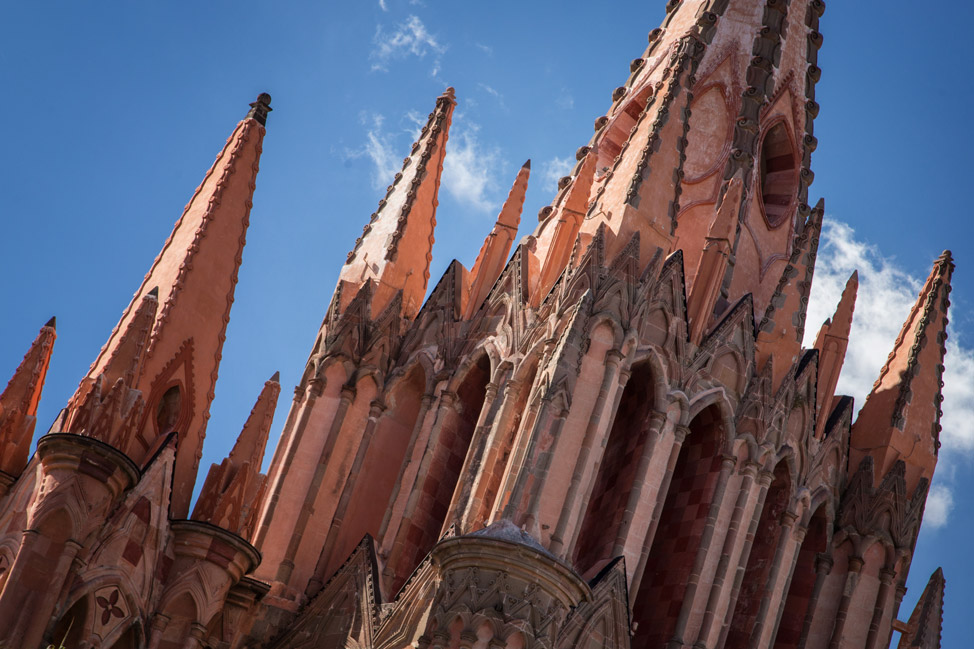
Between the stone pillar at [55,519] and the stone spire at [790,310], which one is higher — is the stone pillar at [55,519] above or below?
below

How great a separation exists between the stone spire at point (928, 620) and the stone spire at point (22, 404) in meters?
18.0

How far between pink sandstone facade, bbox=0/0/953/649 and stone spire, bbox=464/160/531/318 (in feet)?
0.22

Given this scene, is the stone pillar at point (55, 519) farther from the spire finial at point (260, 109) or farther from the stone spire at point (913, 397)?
the stone spire at point (913, 397)

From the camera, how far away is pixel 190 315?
37.3m

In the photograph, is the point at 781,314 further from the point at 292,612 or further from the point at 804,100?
the point at 292,612

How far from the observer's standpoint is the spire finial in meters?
40.2

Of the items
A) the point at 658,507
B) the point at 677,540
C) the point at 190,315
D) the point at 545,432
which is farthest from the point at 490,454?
the point at 190,315

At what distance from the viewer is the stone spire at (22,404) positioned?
34938 mm

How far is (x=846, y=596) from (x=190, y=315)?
14180mm

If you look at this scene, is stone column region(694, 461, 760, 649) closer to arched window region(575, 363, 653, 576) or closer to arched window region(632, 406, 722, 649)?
arched window region(632, 406, 722, 649)

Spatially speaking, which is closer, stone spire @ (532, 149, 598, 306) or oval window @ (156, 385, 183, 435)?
oval window @ (156, 385, 183, 435)

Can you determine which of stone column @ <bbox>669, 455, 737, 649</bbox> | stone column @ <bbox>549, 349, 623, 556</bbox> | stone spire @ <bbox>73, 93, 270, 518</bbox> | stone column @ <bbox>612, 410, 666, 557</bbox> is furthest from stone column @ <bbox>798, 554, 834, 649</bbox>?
stone spire @ <bbox>73, 93, 270, 518</bbox>

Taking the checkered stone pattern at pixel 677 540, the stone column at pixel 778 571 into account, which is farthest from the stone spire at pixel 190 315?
the stone column at pixel 778 571

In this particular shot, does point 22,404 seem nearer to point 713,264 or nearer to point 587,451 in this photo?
point 587,451
